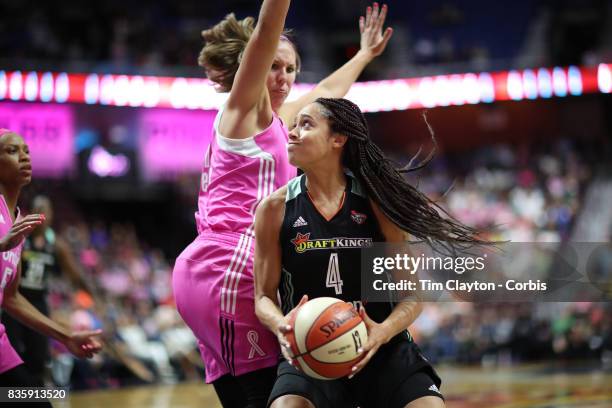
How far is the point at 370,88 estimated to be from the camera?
74.5 feet

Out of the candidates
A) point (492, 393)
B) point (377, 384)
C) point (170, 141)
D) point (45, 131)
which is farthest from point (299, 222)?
point (170, 141)

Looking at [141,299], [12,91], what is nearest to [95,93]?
[12,91]

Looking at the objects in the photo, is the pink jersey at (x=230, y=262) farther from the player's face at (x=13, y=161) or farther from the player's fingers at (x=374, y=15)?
the player's fingers at (x=374, y=15)

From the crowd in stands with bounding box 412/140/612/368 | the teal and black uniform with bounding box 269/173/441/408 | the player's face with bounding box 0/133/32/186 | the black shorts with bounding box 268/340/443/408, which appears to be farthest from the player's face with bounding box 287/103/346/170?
the crowd in stands with bounding box 412/140/612/368

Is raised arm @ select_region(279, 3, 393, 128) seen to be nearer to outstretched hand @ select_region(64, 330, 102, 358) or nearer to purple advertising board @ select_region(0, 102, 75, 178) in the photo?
outstretched hand @ select_region(64, 330, 102, 358)

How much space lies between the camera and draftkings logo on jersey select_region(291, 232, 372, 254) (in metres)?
3.78

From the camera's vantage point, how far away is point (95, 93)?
2003 centimetres

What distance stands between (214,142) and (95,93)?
16.8m

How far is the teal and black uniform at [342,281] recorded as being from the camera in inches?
147

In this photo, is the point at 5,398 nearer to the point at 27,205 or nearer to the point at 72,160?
the point at 27,205


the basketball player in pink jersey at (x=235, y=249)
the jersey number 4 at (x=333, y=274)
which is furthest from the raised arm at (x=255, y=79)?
the jersey number 4 at (x=333, y=274)

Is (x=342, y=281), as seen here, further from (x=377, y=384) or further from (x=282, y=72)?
(x=282, y=72)

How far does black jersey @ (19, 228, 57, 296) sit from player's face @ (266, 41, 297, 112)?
3.48 meters

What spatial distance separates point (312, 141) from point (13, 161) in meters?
1.59
